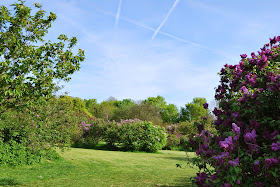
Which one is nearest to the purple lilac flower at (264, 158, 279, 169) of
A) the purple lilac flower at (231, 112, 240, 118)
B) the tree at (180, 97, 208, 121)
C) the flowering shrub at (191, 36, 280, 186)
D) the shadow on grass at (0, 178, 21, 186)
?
the flowering shrub at (191, 36, 280, 186)

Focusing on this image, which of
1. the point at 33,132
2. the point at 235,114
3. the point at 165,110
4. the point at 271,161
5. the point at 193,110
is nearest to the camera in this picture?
the point at 271,161

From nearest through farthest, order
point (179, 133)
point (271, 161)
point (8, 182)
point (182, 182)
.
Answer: point (271, 161)
point (8, 182)
point (182, 182)
point (179, 133)

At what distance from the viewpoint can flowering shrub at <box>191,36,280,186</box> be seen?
10.1 ft

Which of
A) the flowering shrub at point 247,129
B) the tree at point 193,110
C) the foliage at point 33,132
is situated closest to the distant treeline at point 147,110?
the tree at point 193,110

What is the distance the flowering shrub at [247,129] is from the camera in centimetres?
308

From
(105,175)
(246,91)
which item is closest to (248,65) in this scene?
(246,91)

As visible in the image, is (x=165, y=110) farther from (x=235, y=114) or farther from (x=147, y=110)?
(x=235, y=114)

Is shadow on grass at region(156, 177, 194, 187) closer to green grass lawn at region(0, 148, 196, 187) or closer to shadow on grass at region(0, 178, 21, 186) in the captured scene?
green grass lawn at region(0, 148, 196, 187)

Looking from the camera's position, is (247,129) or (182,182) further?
(182,182)

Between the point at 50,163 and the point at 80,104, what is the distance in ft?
88.9

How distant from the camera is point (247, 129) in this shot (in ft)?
11.8

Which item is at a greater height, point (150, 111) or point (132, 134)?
point (150, 111)

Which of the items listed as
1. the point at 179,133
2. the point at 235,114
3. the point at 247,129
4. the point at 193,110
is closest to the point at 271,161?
the point at 247,129

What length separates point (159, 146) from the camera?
57.8 ft
